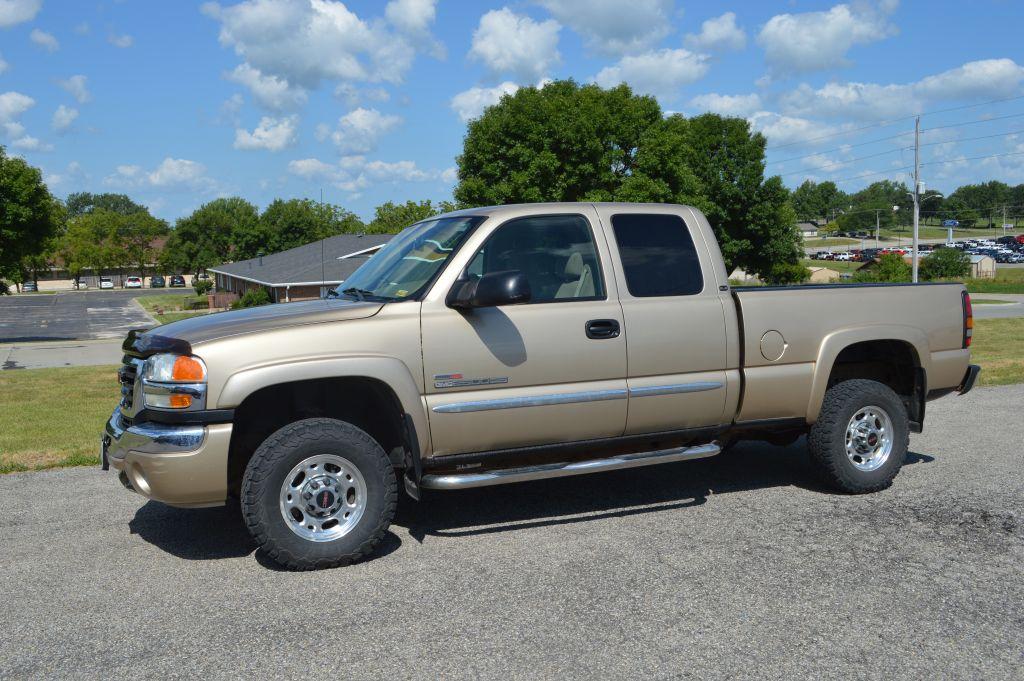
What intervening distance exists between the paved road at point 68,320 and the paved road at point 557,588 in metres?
32.9

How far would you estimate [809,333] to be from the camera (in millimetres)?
6191

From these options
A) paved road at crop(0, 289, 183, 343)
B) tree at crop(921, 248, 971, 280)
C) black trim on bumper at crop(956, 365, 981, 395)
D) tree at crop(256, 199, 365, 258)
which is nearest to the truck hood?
black trim on bumper at crop(956, 365, 981, 395)

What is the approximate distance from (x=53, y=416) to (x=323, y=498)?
7.03 m

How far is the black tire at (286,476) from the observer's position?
484 cm

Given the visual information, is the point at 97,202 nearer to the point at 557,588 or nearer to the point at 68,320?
the point at 68,320

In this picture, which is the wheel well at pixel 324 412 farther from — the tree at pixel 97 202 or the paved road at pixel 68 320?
the tree at pixel 97 202

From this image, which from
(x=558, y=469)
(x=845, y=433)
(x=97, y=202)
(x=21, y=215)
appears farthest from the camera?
(x=97, y=202)

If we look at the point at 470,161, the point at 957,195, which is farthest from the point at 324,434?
the point at 957,195

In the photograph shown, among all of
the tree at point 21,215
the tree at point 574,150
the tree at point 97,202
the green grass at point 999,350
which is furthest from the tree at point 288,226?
the tree at point 97,202

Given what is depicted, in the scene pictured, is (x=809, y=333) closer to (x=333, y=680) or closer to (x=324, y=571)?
(x=324, y=571)

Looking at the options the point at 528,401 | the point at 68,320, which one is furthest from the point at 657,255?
the point at 68,320

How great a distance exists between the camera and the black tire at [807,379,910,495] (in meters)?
6.35

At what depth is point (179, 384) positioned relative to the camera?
15.6 feet

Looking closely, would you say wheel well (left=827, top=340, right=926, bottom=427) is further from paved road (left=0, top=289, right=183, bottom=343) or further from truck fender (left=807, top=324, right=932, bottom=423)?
paved road (left=0, top=289, right=183, bottom=343)
